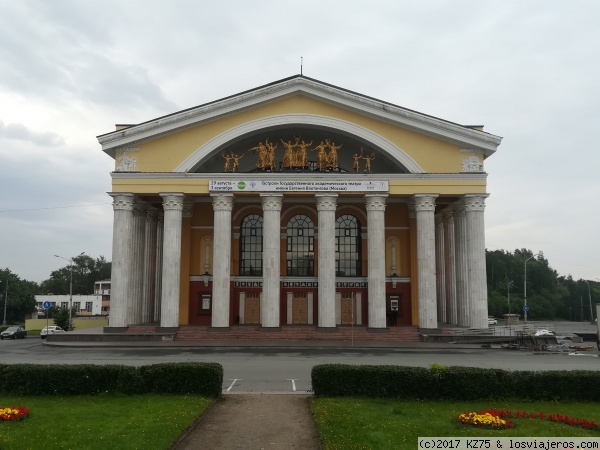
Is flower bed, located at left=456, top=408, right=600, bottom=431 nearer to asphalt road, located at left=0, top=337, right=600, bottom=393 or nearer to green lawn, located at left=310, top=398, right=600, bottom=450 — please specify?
green lawn, located at left=310, top=398, right=600, bottom=450

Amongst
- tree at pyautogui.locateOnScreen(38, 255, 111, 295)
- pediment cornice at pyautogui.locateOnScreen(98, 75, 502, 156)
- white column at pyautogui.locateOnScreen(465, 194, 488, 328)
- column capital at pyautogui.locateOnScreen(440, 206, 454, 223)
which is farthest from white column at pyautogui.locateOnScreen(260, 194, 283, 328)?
tree at pyautogui.locateOnScreen(38, 255, 111, 295)

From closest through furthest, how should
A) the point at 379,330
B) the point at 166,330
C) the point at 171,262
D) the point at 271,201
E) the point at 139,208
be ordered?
1. the point at 166,330
2. the point at 379,330
3. the point at 171,262
4. the point at 271,201
5. the point at 139,208

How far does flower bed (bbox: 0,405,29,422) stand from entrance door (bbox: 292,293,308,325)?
82.4 feet

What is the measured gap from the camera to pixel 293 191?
105 ft

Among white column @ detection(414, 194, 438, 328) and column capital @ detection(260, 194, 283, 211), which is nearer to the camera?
white column @ detection(414, 194, 438, 328)

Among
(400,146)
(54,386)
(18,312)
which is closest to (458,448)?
(54,386)

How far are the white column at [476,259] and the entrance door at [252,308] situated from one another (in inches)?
543

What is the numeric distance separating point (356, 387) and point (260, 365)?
26.4 ft

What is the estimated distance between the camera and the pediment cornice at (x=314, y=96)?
104 ft

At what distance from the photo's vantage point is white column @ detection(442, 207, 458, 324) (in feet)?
119

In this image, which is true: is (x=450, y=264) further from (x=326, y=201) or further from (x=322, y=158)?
(x=322, y=158)

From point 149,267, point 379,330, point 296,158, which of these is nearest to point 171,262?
point 149,267

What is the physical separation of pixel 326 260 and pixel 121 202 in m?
13.0

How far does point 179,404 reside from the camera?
1183cm
